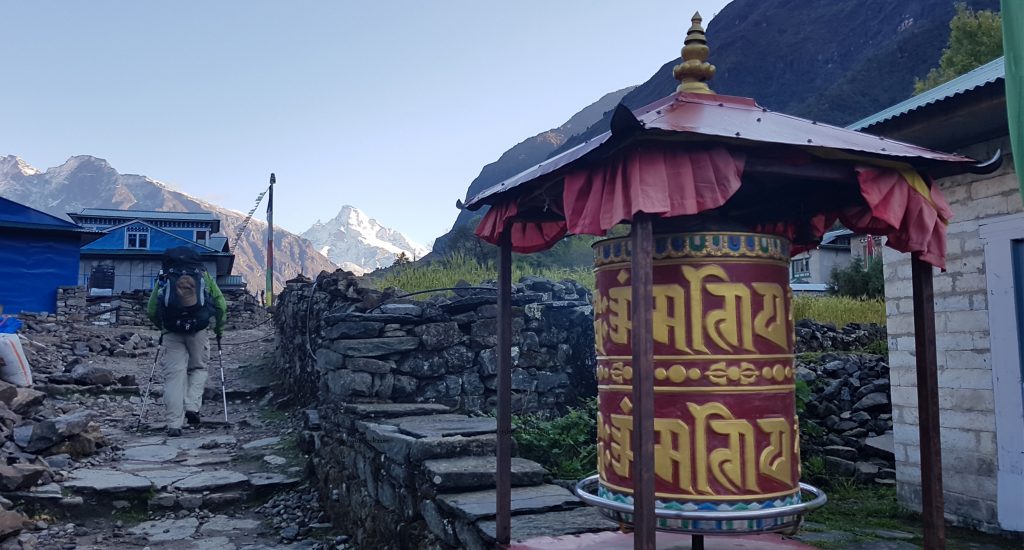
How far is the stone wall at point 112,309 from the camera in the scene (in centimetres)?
2344

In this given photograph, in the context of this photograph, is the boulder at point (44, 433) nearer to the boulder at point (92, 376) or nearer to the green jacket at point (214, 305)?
the green jacket at point (214, 305)

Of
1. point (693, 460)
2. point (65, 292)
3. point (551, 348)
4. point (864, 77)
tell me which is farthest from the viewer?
point (864, 77)

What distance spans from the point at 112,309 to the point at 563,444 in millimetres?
22664

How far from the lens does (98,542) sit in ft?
17.9

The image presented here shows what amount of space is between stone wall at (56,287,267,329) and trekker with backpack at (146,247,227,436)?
15.4 metres

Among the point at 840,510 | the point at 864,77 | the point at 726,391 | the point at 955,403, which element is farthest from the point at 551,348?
the point at 864,77

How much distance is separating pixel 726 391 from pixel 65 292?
26.9 m

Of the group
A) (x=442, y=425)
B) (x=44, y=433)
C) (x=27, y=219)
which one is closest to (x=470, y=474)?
(x=442, y=425)

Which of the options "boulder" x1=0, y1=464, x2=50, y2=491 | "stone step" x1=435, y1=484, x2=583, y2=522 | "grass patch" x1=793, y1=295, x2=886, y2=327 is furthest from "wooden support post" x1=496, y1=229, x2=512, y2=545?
"grass patch" x1=793, y1=295, x2=886, y2=327

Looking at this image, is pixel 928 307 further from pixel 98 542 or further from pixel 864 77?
pixel 864 77

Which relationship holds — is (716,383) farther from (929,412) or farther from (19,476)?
(19,476)

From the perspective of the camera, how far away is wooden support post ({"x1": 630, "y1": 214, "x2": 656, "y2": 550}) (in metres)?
2.50

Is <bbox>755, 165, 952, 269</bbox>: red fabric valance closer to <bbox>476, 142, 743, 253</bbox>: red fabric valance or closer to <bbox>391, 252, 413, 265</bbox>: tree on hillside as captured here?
<bbox>476, 142, 743, 253</bbox>: red fabric valance

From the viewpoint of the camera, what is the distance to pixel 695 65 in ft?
10.8
